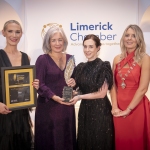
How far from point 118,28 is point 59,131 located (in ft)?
5.50

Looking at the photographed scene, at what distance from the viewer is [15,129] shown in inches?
104

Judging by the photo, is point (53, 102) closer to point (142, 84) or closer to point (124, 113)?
point (124, 113)

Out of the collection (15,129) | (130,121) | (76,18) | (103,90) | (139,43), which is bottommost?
(15,129)

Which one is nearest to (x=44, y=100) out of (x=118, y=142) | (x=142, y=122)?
(x=118, y=142)

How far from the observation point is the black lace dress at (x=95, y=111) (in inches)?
95.4

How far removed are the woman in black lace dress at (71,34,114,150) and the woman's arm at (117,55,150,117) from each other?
26cm

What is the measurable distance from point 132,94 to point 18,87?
4.42 feet

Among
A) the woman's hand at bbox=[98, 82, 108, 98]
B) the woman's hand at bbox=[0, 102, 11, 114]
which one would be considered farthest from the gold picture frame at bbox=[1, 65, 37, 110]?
the woman's hand at bbox=[98, 82, 108, 98]

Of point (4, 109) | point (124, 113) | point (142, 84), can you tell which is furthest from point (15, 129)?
point (142, 84)

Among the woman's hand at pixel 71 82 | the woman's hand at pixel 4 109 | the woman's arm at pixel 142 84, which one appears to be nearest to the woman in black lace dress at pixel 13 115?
the woman's hand at pixel 4 109

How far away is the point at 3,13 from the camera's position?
9.67ft

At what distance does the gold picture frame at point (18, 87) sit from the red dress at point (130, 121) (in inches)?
40.8

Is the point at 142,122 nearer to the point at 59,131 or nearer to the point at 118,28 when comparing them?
the point at 59,131

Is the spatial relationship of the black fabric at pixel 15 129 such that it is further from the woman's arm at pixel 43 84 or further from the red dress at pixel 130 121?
the red dress at pixel 130 121
